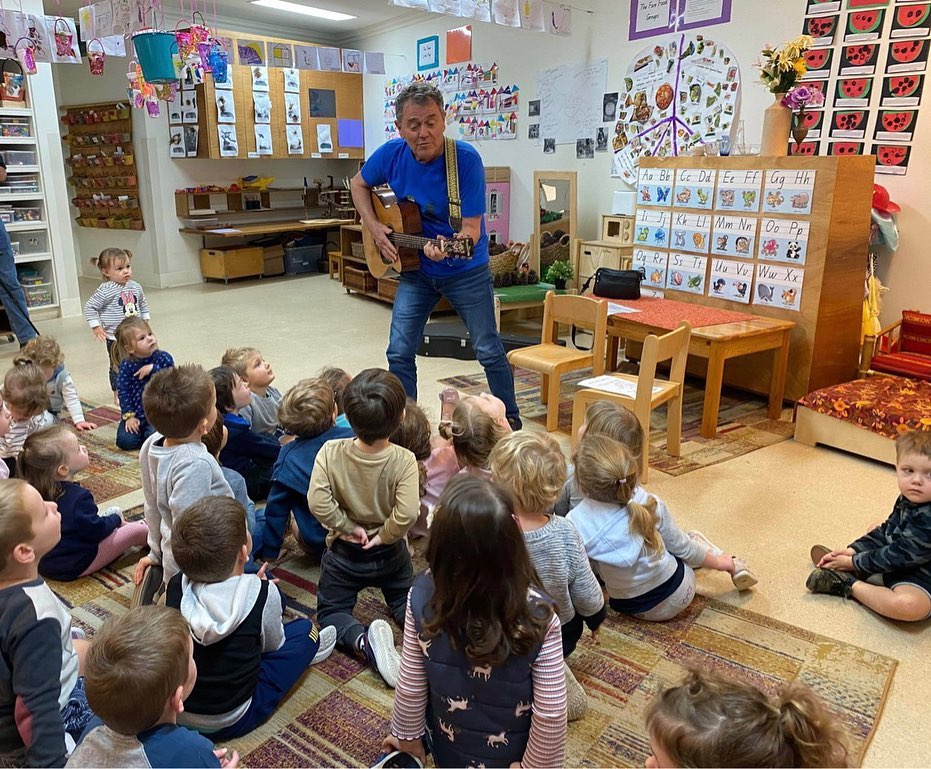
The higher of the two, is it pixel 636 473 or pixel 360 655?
pixel 636 473

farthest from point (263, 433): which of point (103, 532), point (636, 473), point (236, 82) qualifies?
point (236, 82)

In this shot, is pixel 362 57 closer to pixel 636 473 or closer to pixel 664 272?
pixel 664 272

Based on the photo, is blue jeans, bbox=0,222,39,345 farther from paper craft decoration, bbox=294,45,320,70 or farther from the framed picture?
the framed picture

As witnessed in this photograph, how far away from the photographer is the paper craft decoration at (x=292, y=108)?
340 inches

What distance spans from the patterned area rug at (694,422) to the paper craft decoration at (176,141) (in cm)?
526

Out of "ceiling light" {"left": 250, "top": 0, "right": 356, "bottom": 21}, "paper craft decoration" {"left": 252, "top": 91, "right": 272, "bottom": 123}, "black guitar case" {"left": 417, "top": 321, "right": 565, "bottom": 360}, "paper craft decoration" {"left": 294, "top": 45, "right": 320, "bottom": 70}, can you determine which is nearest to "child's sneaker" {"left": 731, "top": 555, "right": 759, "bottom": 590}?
"black guitar case" {"left": 417, "top": 321, "right": 565, "bottom": 360}

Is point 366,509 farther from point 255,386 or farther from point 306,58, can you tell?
point 306,58

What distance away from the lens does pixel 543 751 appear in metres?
1.36

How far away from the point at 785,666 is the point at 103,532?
2.21 meters

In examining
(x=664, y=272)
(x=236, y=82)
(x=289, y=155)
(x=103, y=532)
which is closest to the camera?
(x=103, y=532)

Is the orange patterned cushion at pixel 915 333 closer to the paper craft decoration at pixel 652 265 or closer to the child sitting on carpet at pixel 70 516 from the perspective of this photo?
the paper craft decoration at pixel 652 265

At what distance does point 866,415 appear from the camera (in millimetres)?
3477

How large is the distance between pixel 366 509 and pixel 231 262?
703cm

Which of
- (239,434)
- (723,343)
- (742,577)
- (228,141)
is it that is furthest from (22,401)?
(228,141)
